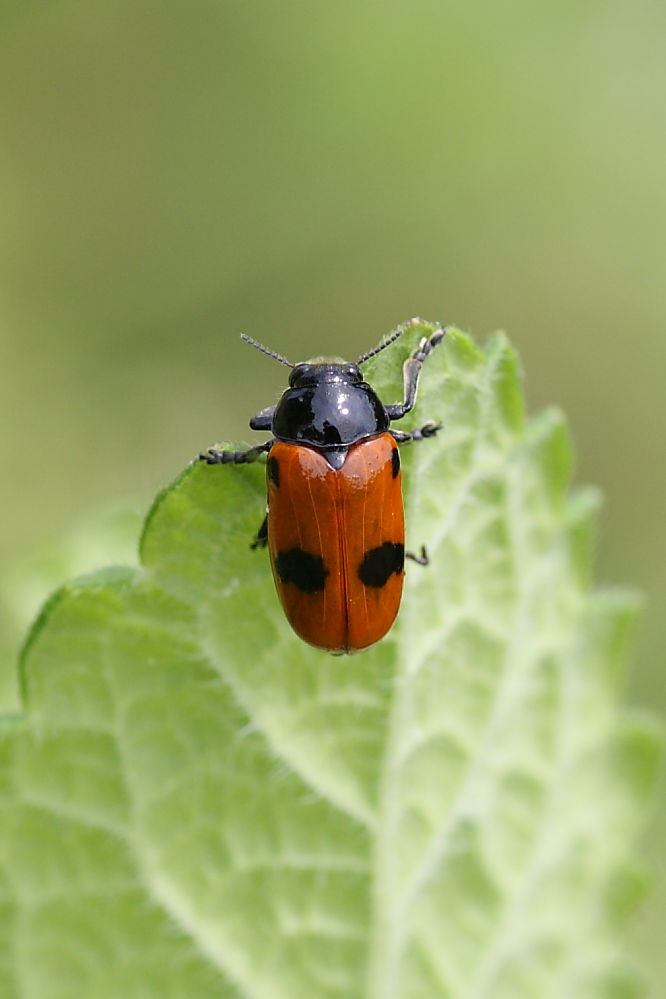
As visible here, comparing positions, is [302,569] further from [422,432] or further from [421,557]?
[422,432]

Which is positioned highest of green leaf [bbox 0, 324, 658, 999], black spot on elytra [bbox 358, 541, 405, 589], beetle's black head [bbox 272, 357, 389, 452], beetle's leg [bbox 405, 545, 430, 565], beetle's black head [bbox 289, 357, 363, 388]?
beetle's black head [bbox 289, 357, 363, 388]

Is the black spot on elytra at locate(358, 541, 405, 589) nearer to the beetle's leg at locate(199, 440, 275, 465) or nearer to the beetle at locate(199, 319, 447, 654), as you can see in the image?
the beetle at locate(199, 319, 447, 654)

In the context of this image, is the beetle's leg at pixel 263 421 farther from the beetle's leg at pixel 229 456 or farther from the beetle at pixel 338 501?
the beetle's leg at pixel 229 456

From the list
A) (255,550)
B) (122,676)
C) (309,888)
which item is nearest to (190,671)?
(122,676)

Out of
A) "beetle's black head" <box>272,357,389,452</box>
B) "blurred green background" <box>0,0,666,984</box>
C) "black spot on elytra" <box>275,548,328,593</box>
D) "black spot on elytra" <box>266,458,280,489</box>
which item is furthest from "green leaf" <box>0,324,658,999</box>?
"blurred green background" <box>0,0,666,984</box>

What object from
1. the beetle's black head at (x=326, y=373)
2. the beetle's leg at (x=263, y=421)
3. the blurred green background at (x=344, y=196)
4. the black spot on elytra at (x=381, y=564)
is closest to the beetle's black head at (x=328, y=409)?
the beetle's black head at (x=326, y=373)
